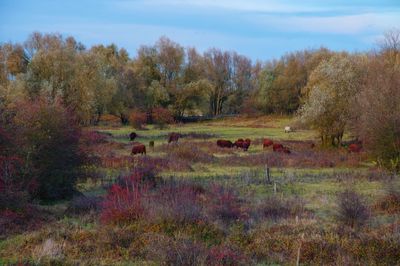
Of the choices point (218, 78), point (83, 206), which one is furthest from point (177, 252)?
point (218, 78)

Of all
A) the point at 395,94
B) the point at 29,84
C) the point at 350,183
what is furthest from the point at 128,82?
the point at 350,183

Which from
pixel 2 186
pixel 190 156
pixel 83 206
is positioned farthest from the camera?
pixel 190 156

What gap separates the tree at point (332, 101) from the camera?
127 ft

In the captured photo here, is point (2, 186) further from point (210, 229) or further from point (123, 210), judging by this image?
point (210, 229)

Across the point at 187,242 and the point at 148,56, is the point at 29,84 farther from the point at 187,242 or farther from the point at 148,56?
the point at 187,242

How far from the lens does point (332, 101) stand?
38.8 metres

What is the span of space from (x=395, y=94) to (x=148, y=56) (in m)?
52.1

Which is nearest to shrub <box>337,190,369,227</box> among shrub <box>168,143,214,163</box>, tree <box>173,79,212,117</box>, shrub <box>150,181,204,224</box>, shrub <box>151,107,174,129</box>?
shrub <box>150,181,204,224</box>

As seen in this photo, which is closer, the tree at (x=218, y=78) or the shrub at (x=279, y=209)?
the shrub at (x=279, y=209)

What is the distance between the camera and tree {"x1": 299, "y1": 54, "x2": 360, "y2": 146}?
38625mm

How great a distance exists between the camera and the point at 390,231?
11828 mm

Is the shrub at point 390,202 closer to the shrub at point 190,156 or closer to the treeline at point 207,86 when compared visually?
the treeline at point 207,86

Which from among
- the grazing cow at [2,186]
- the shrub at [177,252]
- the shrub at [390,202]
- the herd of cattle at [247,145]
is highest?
the grazing cow at [2,186]

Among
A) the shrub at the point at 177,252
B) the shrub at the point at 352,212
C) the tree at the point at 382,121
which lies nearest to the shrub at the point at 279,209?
the shrub at the point at 352,212
